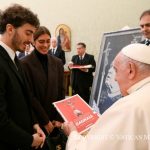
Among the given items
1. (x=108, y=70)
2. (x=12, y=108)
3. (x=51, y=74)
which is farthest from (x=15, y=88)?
(x=108, y=70)

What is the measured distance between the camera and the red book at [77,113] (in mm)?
2301

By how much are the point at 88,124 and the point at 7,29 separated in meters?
1.00

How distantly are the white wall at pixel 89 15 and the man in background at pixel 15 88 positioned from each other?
8170 mm

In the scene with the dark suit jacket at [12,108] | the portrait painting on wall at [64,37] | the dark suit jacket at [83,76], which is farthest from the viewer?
the portrait painting on wall at [64,37]

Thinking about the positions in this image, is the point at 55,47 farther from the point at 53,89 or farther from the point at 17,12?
the point at 17,12

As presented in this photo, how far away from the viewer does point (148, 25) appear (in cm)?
387

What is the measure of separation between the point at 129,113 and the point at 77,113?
0.95 m

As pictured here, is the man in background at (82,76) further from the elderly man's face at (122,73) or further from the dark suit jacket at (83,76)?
the elderly man's face at (122,73)

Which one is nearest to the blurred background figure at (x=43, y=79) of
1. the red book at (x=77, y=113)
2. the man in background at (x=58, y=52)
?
the red book at (x=77, y=113)

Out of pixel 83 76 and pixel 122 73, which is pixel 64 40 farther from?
pixel 122 73

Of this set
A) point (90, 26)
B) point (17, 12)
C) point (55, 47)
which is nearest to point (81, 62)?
point (55, 47)

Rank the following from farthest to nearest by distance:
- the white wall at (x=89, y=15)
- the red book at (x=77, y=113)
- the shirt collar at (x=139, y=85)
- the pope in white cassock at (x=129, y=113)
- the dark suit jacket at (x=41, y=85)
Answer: the white wall at (x=89, y=15) → the dark suit jacket at (x=41, y=85) → the red book at (x=77, y=113) → the shirt collar at (x=139, y=85) → the pope in white cassock at (x=129, y=113)

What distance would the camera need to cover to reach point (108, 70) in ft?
10.2

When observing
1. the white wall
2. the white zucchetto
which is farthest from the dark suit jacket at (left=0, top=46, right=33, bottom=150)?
the white wall
